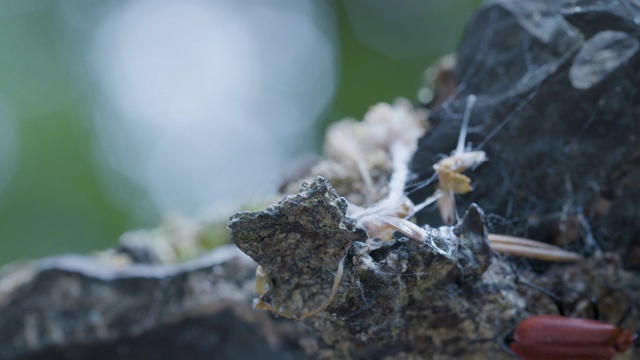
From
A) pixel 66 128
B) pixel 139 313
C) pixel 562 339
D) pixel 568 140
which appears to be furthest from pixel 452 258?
pixel 66 128

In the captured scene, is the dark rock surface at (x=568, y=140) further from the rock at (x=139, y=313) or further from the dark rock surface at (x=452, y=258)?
the rock at (x=139, y=313)

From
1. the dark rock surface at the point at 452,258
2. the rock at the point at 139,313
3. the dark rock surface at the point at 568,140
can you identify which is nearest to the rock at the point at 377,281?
the dark rock surface at the point at 452,258

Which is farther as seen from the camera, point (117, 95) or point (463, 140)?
point (117, 95)

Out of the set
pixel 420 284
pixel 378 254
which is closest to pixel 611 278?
pixel 420 284

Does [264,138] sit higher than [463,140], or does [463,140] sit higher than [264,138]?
[264,138]

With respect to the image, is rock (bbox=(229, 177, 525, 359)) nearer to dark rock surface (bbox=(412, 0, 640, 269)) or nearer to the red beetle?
the red beetle

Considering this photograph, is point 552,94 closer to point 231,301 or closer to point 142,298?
point 231,301
